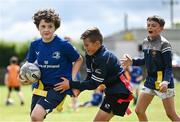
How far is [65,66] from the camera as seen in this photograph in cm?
958

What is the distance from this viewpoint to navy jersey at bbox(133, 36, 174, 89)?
33.8ft

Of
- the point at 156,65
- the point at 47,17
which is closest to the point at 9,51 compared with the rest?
the point at 156,65

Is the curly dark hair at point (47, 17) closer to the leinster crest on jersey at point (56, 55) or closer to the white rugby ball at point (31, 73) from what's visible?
the leinster crest on jersey at point (56, 55)

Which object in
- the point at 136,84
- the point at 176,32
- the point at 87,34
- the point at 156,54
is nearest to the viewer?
the point at 87,34

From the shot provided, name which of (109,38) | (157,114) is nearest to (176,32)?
(109,38)

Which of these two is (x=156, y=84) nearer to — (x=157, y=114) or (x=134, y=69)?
(x=157, y=114)

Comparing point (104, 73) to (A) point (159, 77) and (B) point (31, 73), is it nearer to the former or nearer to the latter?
(B) point (31, 73)

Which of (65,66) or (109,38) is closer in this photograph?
(65,66)

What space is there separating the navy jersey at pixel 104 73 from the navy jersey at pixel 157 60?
1.06 metres

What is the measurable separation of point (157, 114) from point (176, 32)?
52.3 metres

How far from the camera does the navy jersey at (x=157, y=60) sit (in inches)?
405

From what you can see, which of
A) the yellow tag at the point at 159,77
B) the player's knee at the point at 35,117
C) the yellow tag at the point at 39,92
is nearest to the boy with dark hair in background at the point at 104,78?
the yellow tag at the point at 39,92

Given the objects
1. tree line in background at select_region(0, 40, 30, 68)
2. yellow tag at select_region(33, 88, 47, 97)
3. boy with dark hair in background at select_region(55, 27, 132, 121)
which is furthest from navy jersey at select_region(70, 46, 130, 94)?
tree line in background at select_region(0, 40, 30, 68)

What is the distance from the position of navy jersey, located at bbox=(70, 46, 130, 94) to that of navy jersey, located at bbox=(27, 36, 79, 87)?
39cm
